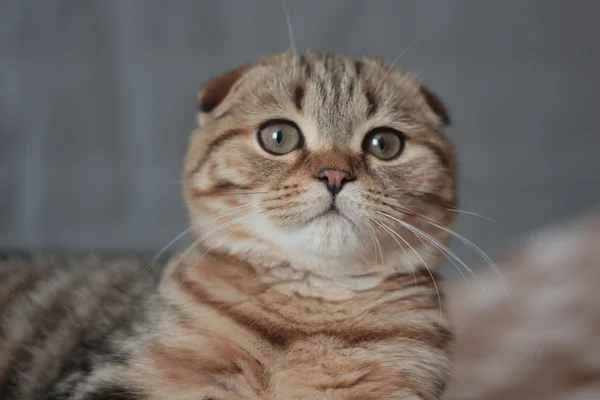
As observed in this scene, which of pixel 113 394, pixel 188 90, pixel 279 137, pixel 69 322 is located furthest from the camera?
pixel 188 90

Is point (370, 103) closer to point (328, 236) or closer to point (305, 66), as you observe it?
point (305, 66)

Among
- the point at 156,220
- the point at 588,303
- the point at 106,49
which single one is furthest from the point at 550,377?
the point at 106,49

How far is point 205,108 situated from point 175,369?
15.4 inches

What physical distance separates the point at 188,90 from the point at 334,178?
746mm

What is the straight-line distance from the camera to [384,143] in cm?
88

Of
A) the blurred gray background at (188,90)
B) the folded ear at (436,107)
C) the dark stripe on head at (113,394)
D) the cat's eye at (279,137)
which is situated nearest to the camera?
the dark stripe on head at (113,394)

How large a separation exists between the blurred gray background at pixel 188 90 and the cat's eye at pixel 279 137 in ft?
1.80

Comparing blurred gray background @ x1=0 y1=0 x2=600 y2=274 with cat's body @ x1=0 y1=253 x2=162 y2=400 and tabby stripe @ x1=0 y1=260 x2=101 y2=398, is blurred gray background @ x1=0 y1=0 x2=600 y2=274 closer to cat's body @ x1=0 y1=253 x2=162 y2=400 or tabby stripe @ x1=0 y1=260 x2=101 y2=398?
cat's body @ x1=0 y1=253 x2=162 y2=400

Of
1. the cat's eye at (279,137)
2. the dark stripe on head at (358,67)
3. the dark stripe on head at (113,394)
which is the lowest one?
the dark stripe on head at (113,394)

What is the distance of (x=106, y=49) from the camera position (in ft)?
4.51

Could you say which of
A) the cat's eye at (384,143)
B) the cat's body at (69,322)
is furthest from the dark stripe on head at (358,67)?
the cat's body at (69,322)

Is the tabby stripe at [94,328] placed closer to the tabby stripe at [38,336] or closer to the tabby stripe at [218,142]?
the tabby stripe at [38,336]

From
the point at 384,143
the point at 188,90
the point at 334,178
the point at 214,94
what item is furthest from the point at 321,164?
the point at 188,90

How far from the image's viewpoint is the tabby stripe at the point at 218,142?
888 mm
